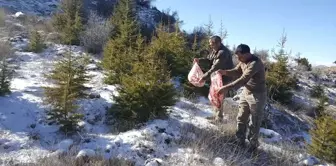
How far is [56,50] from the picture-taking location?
14594mm

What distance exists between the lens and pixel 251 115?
251 inches

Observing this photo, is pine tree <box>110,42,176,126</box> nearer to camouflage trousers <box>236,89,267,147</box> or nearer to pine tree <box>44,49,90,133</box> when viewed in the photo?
pine tree <box>44,49,90,133</box>

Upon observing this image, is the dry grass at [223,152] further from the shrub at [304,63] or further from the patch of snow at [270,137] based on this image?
the shrub at [304,63]

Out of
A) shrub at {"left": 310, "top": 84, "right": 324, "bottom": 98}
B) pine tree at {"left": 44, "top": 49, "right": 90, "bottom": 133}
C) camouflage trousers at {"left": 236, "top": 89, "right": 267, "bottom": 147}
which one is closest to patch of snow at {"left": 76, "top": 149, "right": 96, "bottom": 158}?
pine tree at {"left": 44, "top": 49, "right": 90, "bottom": 133}

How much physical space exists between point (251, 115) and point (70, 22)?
12.5 m

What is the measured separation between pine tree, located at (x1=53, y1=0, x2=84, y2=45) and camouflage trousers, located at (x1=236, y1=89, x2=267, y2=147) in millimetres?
9441

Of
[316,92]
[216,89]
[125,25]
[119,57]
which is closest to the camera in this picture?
[216,89]

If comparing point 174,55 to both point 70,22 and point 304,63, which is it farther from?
point 304,63

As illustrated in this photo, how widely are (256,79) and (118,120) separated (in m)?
3.33

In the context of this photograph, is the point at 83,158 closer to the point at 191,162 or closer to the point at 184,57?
the point at 191,162

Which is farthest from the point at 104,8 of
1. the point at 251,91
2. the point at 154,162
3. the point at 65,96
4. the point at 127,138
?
the point at 154,162

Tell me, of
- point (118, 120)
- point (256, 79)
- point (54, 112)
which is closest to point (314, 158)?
point (256, 79)

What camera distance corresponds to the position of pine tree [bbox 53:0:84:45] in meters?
15.9

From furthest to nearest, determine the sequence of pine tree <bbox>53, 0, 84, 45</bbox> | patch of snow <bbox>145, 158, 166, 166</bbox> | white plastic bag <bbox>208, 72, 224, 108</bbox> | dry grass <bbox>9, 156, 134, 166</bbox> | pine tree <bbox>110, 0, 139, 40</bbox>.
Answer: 1. pine tree <bbox>53, 0, 84, 45</bbox>
2. pine tree <bbox>110, 0, 139, 40</bbox>
3. white plastic bag <bbox>208, 72, 224, 108</bbox>
4. patch of snow <bbox>145, 158, 166, 166</bbox>
5. dry grass <bbox>9, 156, 134, 166</bbox>
